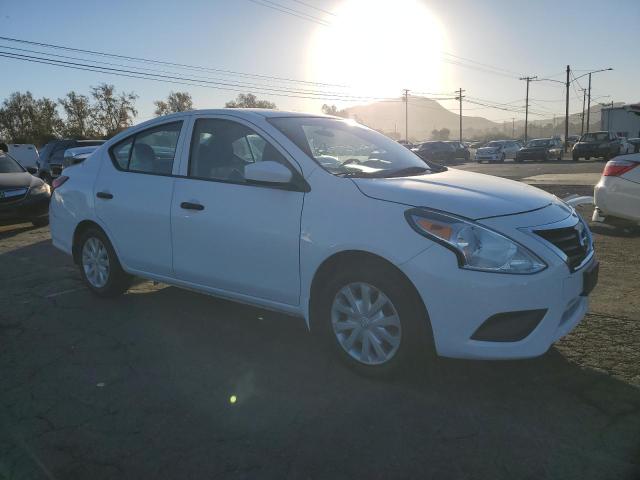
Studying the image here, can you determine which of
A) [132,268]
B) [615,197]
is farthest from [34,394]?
[615,197]

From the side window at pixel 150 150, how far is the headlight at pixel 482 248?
2417 mm

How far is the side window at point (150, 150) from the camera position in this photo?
177 inches

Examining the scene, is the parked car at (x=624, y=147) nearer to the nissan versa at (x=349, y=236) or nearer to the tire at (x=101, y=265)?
the nissan versa at (x=349, y=236)

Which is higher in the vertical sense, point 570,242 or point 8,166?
point 8,166

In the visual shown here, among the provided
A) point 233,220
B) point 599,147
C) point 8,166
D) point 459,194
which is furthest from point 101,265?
point 599,147

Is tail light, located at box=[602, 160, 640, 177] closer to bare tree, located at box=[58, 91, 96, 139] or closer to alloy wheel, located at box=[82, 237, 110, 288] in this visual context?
alloy wheel, located at box=[82, 237, 110, 288]

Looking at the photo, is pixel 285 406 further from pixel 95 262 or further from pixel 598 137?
pixel 598 137

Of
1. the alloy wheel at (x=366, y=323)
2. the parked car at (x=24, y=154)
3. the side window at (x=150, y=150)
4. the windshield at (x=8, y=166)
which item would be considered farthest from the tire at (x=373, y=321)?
the parked car at (x=24, y=154)

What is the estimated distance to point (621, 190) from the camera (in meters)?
7.14

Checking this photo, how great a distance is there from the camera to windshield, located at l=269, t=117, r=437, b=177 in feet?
12.5

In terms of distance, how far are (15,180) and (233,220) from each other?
8.29 metres

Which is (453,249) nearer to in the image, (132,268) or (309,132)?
(309,132)

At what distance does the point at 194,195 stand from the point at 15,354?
1701 mm

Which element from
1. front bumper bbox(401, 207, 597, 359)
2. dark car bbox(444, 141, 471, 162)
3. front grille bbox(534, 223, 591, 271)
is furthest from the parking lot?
dark car bbox(444, 141, 471, 162)
